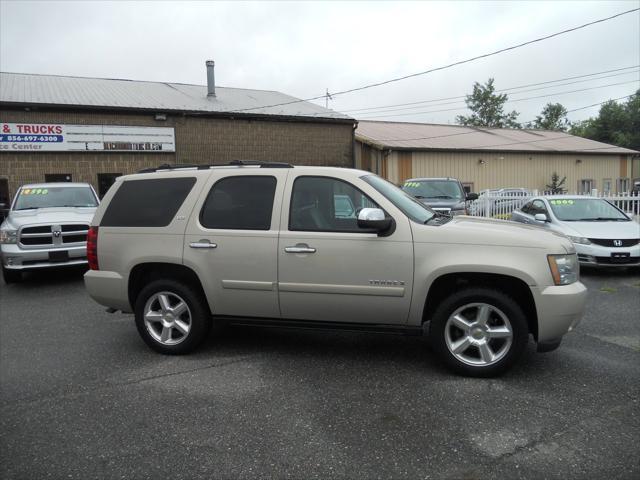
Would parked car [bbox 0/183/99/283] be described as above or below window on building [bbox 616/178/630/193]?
below

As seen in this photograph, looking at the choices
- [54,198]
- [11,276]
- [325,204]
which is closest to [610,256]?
[325,204]

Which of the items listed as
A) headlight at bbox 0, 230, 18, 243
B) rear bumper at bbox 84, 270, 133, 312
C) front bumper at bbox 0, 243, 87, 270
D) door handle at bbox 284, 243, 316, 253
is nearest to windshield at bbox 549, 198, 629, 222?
door handle at bbox 284, 243, 316, 253

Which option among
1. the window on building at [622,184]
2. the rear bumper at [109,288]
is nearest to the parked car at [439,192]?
the rear bumper at [109,288]

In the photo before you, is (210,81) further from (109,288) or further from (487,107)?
(487,107)

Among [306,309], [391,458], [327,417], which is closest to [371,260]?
[306,309]

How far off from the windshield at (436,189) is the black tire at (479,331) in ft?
30.7

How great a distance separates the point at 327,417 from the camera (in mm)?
3490

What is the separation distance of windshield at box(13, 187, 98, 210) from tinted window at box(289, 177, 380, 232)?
6926 millimetres

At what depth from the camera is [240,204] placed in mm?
4645

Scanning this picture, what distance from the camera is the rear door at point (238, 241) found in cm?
446

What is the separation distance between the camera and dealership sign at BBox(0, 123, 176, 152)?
59.2 feet

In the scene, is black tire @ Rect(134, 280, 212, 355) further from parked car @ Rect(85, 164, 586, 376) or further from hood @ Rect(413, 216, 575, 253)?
hood @ Rect(413, 216, 575, 253)

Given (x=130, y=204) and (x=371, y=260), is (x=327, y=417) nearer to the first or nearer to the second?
(x=371, y=260)

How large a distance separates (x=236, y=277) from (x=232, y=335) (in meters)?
1.26
